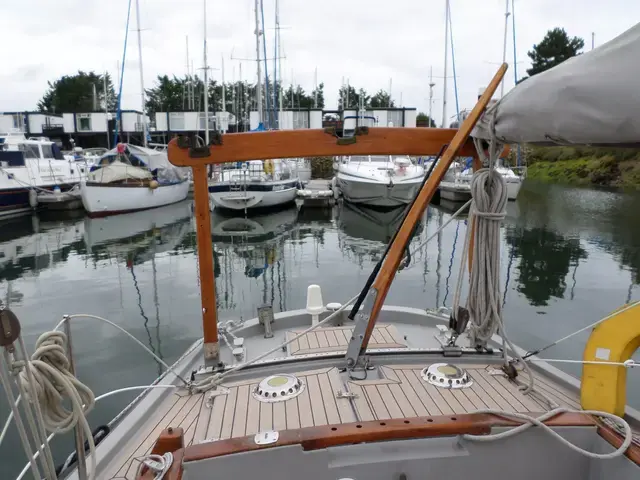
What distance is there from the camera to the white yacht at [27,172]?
19927 mm

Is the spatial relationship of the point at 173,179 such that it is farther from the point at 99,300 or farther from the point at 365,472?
the point at 365,472

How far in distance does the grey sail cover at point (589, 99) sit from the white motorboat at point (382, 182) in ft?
62.3

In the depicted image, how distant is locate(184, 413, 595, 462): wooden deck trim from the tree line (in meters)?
46.8

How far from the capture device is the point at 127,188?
2073 cm

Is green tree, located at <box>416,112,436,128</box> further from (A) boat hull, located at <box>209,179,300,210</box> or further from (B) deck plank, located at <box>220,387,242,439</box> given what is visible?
(B) deck plank, located at <box>220,387,242,439</box>

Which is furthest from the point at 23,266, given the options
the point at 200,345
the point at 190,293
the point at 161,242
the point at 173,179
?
the point at 173,179

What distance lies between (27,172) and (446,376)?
23.3 metres

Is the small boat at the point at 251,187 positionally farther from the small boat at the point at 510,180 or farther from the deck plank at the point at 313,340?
the deck plank at the point at 313,340

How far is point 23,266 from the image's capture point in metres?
12.4

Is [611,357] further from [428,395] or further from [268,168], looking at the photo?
[268,168]

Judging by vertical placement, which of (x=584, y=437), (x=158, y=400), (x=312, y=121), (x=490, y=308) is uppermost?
(x=312, y=121)

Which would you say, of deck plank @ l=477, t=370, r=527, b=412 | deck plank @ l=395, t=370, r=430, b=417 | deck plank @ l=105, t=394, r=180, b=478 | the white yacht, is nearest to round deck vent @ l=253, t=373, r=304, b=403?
deck plank @ l=105, t=394, r=180, b=478

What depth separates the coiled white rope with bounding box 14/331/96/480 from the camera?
1.63m

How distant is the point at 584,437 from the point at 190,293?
8.44 metres
